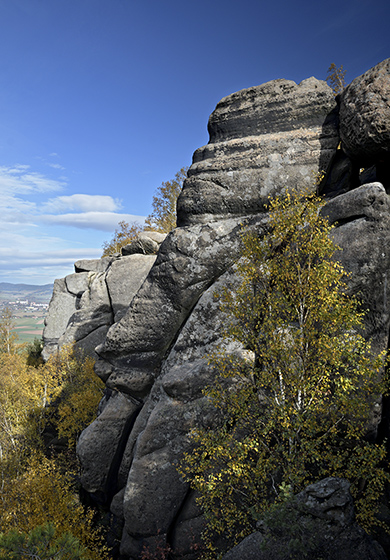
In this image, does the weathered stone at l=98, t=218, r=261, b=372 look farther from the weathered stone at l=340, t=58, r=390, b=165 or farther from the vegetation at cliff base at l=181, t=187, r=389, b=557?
the weathered stone at l=340, t=58, r=390, b=165

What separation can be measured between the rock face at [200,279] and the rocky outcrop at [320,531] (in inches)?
208

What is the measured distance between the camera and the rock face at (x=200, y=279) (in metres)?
13.7

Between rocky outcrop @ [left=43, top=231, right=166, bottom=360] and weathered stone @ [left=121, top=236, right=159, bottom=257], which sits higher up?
weathered stone @ [left=121, top=236, right=159, bottom=257]

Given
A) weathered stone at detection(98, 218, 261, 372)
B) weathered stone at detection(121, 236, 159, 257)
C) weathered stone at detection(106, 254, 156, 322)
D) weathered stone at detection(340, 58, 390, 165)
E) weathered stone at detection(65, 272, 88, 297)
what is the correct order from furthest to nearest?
1. weathered stone at detection(65, 272, 88, 297)
2. weathered stone at detection(121, 236, 159, 257)
3. weathered stone at detection(106, 254, 156, 322)
4. weathered stone at detection(98, 218, 261, 372)
5. weathered stone at detection(340, 58, 390, 165)

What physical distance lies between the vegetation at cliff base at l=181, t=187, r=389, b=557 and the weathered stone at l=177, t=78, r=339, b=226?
3.70 metres

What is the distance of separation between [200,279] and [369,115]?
9.98m

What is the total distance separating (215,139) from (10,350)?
48.0 metres

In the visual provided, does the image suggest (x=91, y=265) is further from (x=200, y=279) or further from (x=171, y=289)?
(x=200, y=279)

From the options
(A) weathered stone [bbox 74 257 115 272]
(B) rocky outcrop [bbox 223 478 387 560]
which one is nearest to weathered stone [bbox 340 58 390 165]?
(B) rocky outcrop [bbox 223 478 387 560]

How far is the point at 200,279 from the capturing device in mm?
16469

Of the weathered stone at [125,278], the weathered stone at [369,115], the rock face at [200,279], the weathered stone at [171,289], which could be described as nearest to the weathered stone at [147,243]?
the weathered stone at [125,278]

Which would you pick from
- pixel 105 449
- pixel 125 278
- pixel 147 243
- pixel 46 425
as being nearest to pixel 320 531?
pixel 105 449

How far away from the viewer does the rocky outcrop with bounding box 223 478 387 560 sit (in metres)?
8.62

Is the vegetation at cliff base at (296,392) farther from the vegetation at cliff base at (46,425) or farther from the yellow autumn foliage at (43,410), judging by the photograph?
the yellow autumn foliage at (43,410)
